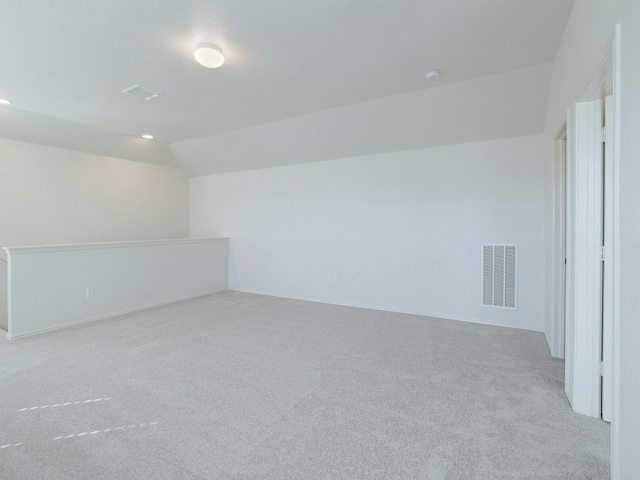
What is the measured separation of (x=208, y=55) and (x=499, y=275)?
156 inches

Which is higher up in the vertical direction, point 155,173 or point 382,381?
point 155,173

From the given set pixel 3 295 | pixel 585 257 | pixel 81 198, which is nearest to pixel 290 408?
pixel 585 257

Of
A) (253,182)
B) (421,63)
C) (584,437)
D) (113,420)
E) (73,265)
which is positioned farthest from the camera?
(253,182)

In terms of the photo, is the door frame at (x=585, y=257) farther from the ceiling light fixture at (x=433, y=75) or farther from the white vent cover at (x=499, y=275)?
the white vent cover at (x=499, y=275)

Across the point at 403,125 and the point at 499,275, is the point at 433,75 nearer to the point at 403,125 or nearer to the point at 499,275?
the point at 403,125

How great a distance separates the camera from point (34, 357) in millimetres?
2928

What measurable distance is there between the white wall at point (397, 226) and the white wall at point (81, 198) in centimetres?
134

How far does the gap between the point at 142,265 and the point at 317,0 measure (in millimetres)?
4286

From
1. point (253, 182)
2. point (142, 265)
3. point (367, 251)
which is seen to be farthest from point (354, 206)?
point (142, 265)

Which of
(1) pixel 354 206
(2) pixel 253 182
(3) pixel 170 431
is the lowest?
(3) pixel 170 431

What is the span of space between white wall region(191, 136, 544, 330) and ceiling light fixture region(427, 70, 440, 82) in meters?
1.30

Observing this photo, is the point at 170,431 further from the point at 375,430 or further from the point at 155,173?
the point at 155,173

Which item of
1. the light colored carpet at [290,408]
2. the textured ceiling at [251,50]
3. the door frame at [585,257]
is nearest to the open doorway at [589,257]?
the door frame at [585,257]

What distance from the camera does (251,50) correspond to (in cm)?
253
